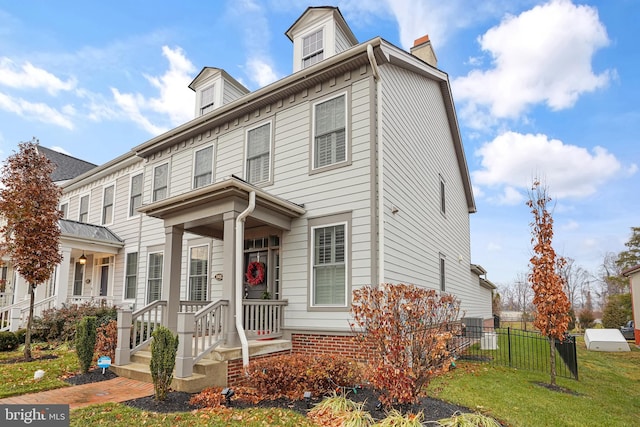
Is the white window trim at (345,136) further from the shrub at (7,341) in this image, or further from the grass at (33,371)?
the shrub at (7,341)

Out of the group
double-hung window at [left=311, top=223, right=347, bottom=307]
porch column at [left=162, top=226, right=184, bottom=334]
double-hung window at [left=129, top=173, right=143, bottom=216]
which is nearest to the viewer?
double-hung window at [left=311, top=223, right=347, bottom=307]

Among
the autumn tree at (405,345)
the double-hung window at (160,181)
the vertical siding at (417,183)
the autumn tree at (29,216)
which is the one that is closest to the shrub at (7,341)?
the autumn tree at (29,216)

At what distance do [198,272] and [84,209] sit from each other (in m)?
9.17

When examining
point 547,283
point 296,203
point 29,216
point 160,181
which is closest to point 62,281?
point 160,181

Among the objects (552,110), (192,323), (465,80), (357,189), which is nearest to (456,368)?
(357,189)

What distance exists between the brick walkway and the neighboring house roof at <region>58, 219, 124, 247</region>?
26.8 ft

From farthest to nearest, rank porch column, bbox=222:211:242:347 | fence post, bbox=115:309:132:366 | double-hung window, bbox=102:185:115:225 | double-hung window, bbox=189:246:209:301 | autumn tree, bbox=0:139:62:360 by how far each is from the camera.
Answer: double-hung window, bbox=102:185:115:225 → double-hung window, bbox=189:246:209:301 → autumn tree, bbox=0:139:62:360 → fence post, bbox=115:309:132:366 → porch column, bbox=222:211:242:347

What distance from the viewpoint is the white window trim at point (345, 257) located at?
7859mm

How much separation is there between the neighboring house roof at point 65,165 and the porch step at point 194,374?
15.3 meters

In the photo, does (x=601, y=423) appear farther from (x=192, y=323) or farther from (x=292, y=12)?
(x=292, y=12)

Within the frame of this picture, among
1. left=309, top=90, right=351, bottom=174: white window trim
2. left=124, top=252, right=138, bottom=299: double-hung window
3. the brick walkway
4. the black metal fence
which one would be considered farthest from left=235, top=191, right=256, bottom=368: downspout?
left=124, top=252, right=138, bottom=299: double-hung window

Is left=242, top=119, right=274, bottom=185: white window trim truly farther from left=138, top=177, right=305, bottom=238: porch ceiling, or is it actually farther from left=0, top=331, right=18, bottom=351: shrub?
left=0, top=331, right=18, bottom=351: shrub

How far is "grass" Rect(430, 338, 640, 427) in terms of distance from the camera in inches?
229

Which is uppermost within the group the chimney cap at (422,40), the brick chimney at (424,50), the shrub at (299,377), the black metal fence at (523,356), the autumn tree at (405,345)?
the chimney cap at (422,40)
